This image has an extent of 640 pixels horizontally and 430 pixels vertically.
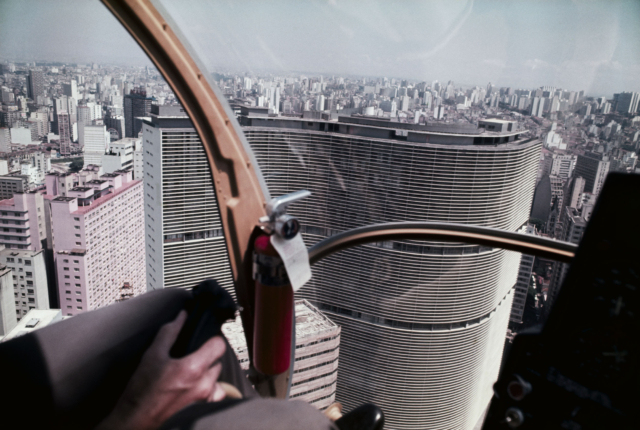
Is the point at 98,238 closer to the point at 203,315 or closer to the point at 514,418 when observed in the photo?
the point at 203,315

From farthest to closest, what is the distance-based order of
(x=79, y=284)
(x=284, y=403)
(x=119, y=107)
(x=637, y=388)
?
1. (x=79, y=284)
2. (x=119, y=107)
3. (x=637, y=388)
4. (x=284, y=403)

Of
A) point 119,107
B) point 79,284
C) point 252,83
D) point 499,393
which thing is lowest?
point 79,284

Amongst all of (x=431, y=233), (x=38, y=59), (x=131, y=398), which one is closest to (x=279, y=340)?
(x=431, y=233)

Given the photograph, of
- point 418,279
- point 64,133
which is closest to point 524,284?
point 64,133

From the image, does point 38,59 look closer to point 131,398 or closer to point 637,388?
point 131,398

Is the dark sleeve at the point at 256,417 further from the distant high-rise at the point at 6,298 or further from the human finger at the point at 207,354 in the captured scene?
the distant high-rise at the point at 6,298

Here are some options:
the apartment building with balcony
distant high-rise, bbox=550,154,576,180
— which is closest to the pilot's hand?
distant high-rise, bbox=550,154,576,180
